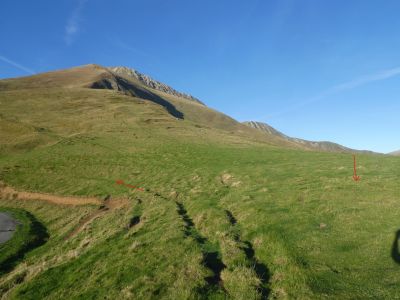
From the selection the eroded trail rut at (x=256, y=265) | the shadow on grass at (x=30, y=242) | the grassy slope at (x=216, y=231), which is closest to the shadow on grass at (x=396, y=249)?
the grassy slope at (x=216, y=231)

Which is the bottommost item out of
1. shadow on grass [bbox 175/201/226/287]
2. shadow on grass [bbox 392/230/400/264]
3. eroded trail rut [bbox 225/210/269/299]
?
shadow on grass [bbox 175/201/226/287]

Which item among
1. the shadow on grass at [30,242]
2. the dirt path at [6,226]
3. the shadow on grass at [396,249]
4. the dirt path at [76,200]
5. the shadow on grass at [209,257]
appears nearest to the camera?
the shadow on grass at [396,249]

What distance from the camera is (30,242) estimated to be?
74.0 feet

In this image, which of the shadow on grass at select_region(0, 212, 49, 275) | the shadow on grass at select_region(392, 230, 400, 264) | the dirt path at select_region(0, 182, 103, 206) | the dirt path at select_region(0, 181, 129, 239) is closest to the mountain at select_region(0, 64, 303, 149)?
the dirt path at select_region(0, 182, 103, 206)

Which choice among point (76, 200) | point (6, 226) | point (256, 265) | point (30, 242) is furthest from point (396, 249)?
point (76, 200)

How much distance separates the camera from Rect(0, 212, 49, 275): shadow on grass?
18.8m

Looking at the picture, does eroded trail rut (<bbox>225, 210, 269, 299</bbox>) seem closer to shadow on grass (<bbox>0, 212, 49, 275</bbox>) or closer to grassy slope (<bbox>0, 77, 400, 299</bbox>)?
grassy slope (<bbox>0, 77, 400, 299</bbox>)

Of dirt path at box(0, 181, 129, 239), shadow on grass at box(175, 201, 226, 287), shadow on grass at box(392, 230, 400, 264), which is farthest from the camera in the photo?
dirt path at box(0, 181, 129, 239)

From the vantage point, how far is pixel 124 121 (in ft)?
270

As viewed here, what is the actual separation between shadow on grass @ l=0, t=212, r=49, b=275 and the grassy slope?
30.7 inches

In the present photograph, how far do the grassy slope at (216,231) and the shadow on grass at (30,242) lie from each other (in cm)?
78

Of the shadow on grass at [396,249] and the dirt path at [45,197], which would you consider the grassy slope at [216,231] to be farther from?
the dirt path at [45,197]

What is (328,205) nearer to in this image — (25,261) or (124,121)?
(25,261)

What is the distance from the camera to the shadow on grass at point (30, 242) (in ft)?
61.8
